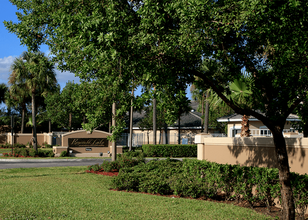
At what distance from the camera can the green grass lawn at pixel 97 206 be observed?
7387 millimetres

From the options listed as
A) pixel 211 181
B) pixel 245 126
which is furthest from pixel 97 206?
pixel 245 126

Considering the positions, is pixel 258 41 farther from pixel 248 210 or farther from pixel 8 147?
pixel 8 147

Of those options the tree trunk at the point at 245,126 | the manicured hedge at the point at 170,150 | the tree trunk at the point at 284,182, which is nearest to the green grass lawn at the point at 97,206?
the tree trunk at the point at 284,182

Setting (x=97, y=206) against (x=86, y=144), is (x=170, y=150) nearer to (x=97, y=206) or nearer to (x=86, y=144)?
(x=86, y=144)

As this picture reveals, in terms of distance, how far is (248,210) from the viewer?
8.30 metres

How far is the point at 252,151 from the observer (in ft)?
34.1

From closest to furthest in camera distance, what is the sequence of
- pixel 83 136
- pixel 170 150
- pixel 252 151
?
pixel 252 151, pixel 83 136, pixel 170 150

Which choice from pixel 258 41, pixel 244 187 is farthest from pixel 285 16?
pixel 244 187

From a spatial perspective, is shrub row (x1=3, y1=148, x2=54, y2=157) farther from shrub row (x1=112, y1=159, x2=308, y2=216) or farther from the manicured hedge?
shrub row (x1=112, y1=159, x2=308, y2=216)

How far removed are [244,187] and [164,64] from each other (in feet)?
14.4

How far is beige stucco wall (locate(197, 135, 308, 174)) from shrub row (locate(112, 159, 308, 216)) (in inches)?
40.7

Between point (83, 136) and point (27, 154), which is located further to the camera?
point (83, 136)

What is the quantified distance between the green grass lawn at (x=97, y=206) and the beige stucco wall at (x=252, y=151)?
2180 mm

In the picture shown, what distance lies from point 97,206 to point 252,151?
5.48 meters
